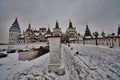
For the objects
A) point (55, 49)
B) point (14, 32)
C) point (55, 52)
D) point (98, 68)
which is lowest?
point (98, 68)

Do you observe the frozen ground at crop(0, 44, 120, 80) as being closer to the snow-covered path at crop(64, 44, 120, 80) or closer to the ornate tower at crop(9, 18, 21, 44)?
the snow-covered path at crop(64, 44, 120, 80)

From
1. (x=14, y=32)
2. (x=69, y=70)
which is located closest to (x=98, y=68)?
(x=69, y=70)

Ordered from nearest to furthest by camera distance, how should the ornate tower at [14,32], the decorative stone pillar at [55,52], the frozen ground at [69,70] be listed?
the frozen ground at [69,70] < the decorative stone pillar at [55,52] < the ornate tower at [14,32]

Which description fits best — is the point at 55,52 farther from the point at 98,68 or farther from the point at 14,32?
the point at 14,32

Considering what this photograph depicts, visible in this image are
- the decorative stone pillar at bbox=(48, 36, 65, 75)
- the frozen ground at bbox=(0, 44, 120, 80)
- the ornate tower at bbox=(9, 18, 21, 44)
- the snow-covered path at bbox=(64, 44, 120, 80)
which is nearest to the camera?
the frozen ground at bbox=(0, 44, 120, 80)

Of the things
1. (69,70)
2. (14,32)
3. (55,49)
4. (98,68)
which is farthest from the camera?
(14,32)

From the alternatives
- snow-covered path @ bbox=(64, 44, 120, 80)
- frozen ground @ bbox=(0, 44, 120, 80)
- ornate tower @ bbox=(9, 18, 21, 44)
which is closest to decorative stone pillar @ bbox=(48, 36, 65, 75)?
frozen ground @ bbox=(0, 44, 120, 80)

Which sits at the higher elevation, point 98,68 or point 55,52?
point 55,52

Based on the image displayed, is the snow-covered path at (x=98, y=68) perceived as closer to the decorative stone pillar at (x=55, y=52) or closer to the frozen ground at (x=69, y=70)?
the frozen ground at (x=69, y=70)

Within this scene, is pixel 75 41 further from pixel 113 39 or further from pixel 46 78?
pixel 46 78

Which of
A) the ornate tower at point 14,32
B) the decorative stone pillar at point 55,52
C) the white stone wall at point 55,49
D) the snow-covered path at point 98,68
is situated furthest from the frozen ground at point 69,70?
the ornate tower at point 14,32

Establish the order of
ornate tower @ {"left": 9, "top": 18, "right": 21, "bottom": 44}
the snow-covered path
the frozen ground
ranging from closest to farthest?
the frozen ground → the snow-covered path → ornate tower @ {"left": 9, "top": 18, "right": 21, "bottom": 44}

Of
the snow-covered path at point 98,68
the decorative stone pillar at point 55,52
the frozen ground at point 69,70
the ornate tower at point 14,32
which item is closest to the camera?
the frozen ground at point 69,70

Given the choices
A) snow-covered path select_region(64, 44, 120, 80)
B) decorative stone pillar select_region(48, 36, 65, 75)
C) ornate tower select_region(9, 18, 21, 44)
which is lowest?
snow-covered path select_region(64, 44, 120, 80)
